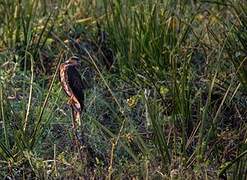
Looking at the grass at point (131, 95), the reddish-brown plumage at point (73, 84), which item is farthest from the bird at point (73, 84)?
the grass at point (131, 95)

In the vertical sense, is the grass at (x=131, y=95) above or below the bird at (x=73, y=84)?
below

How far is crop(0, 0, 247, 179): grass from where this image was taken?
2.63 metres

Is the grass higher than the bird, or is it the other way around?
the bird

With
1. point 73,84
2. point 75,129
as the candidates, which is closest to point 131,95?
point 75,129

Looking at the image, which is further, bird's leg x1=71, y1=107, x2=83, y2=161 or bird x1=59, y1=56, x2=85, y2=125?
bird's leg x1=71, y1=107, x2=83, y2=161

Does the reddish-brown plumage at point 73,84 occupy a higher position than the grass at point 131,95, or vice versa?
the reddish-brown plumage at point 73,84

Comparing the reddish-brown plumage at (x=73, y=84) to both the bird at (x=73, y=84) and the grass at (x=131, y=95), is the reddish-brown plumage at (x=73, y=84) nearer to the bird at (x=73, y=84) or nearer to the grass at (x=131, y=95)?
the bird at (x=73, y=84)

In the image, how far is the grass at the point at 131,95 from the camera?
104 inches

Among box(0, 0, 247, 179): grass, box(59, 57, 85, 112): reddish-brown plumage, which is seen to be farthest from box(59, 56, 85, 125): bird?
box(0, 0, 247, 179): grass

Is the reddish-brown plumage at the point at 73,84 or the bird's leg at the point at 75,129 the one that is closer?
the reddish-brown plumage at the point at 73,84

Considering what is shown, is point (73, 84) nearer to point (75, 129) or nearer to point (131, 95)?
point (75, 129)

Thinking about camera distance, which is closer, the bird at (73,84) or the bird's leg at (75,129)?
the bird at (73,84)

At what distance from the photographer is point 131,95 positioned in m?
3.37

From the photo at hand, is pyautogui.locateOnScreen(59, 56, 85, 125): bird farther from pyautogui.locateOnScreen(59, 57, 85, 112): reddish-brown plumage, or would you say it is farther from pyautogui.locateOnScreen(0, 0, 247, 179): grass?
pyautogui.locateOnScreen(0, 0, 247, 179): grass
